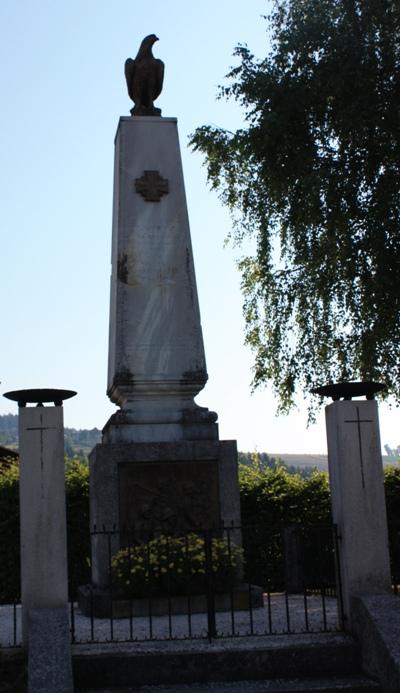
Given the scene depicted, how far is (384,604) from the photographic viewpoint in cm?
856

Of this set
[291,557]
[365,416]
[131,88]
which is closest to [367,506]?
[365,416]

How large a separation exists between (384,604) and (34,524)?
3.15 meters

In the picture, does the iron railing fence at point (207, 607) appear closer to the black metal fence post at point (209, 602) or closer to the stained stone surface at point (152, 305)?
the black metal fence post at point (209, 602)

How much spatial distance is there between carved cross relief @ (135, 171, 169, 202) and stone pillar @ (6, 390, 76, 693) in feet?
13.5

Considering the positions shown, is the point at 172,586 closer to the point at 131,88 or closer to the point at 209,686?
the point at 209,686

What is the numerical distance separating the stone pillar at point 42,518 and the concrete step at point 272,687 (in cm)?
73

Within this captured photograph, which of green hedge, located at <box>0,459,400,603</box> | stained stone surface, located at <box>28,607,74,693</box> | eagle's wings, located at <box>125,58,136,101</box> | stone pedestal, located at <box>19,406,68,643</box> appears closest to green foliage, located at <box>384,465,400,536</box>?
green hedge, located at <box>0,459,400,603</box>

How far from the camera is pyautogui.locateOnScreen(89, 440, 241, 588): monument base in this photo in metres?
11.0

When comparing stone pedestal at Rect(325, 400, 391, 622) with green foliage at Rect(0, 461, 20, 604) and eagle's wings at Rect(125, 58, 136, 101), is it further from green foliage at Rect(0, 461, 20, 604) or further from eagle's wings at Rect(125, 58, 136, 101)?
green foliage at Rect(0, 461, 20, 604)

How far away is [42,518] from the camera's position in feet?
28.2

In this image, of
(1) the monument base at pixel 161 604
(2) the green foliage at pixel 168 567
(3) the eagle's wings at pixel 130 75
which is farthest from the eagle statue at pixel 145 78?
(1) the monument base at pixel 161 604

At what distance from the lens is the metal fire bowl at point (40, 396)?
8.84 metres

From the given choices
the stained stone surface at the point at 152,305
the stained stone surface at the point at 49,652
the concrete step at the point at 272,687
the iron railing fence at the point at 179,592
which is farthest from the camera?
the stained stone surface at the point at 152,305

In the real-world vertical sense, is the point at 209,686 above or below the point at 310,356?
below
